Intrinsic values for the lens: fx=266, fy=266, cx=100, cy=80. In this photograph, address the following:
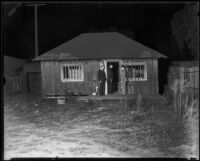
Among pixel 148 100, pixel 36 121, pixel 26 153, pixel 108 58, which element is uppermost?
pixel 108 58

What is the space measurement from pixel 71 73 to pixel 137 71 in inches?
44.2

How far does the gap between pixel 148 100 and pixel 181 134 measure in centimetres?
75

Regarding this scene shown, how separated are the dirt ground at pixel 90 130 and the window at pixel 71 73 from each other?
1.36 feet

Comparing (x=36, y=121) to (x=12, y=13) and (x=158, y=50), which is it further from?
(x=158, y=50)

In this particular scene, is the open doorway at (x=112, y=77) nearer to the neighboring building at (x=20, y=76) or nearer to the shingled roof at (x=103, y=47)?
the shingled roof at (x=103, y=47)

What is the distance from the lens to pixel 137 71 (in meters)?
4.51

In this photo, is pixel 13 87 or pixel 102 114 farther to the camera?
pixel 102 114

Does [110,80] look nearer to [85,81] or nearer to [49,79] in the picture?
[85,81]

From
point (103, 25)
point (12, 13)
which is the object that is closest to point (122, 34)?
point (103, 25)

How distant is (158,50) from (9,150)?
2898 millimetres

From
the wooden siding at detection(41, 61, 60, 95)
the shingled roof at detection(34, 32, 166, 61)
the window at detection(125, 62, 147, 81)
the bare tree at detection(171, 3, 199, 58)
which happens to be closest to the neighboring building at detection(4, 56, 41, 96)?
the wooden siding at detection(41, 61, 60, 95)

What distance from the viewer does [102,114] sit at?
4.52m

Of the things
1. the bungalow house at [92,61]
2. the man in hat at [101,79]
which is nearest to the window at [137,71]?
the bungalow house at [92,61]

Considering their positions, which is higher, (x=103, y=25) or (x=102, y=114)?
(x=103, y=25)
